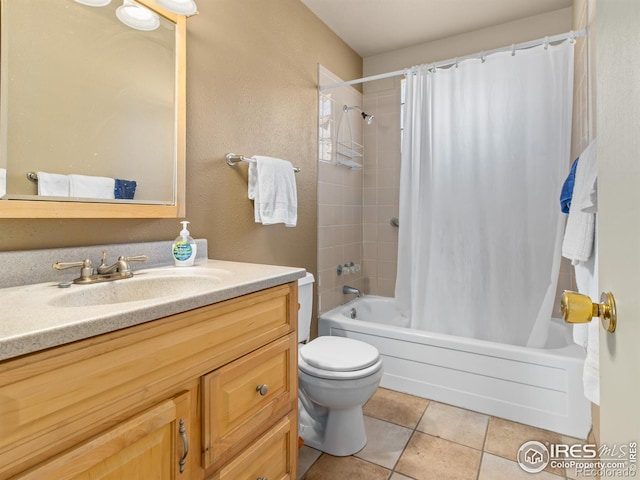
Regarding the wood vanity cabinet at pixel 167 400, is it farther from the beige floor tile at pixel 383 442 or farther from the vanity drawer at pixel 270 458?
the beige floor tile at pixel 383 442

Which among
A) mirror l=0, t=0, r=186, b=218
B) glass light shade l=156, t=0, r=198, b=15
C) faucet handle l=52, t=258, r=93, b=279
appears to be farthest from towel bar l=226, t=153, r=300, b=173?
faucet handle l=52, t=258, r=93, b=279

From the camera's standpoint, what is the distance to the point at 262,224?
194cm

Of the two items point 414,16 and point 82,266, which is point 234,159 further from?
point 414,16

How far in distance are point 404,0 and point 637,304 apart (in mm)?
2479

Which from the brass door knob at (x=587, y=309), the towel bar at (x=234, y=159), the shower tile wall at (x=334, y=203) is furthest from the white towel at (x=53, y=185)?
the shower tile wall at (x=334, y=203)

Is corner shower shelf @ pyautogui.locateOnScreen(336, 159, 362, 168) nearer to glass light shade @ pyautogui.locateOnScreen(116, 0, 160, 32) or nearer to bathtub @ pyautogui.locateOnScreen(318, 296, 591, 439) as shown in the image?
bathtub @ pyautogui.locateOnScreen(318, 296, 591, 439)

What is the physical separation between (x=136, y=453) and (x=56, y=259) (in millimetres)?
689

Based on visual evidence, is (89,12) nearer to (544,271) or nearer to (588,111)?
(588,111)

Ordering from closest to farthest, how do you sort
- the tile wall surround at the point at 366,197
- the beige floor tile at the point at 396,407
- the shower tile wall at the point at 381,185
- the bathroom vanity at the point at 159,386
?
1. the bathroom vanity at the point at 159,386
2. the beige floor tile at the point at 396,407
3. the tile wall surround at the point at 366,197
4. the shower tile wall at the point at 381,185

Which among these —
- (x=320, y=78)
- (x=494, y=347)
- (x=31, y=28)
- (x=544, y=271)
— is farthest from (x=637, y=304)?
(x=320, y=78)

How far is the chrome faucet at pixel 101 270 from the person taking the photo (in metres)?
1.07

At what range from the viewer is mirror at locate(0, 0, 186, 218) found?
1.03m

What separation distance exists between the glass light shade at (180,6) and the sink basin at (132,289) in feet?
3.48

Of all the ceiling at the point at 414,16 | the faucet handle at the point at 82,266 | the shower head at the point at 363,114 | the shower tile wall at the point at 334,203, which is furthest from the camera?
the shower head at the point at 363,114
